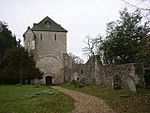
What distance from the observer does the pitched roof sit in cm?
Answer: 5766

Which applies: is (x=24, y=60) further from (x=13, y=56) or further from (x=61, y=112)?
(x=61, y=112)

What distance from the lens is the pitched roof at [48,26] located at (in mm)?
57656

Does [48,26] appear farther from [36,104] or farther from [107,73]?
[36,104]

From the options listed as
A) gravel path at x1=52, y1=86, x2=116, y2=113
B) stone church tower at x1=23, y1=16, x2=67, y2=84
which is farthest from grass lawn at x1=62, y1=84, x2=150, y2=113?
stone church tower at x1=23, y1=16, x2=67, y2=84

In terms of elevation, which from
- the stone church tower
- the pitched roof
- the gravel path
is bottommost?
the gravel path

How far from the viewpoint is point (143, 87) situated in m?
23.7

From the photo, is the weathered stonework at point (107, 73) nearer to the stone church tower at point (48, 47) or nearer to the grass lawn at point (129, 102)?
the grass lawn at point (129, 102)

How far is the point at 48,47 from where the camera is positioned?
191 ft

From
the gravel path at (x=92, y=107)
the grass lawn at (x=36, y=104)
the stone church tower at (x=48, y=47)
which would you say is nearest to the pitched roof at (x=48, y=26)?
the stone church tower at (x=48, y=47)

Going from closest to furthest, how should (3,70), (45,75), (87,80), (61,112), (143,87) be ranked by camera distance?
(61,112), (143,87), (87,80), (3,70), (45,75)

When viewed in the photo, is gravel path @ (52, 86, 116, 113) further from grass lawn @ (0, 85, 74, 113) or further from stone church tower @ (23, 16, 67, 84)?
stone church tower @ (23, 16, 67, 84)

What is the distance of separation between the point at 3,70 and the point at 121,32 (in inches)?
831

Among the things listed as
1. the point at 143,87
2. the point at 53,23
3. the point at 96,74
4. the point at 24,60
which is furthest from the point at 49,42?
the point at 143,87

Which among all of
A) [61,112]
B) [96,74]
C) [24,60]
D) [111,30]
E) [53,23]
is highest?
[53,23]
